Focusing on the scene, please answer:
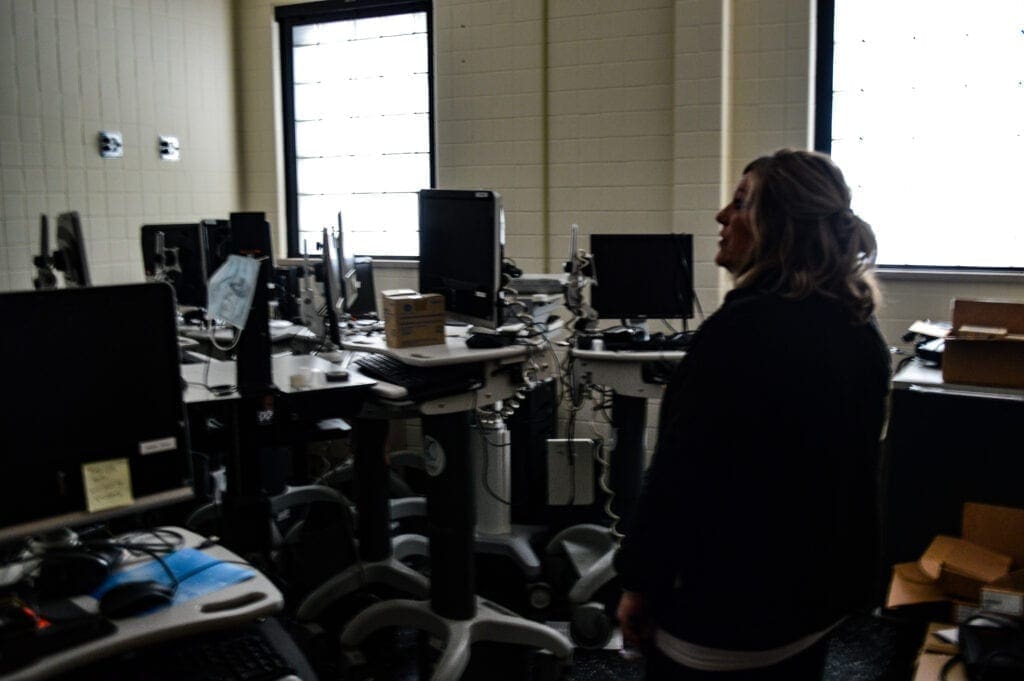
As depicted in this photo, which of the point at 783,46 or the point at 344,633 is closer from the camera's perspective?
the point at 344,633

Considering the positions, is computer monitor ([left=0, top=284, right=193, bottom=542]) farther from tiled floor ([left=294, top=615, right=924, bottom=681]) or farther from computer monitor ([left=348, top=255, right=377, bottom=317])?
computer monitor ([left=348, top=255, right=377, bottom=317])

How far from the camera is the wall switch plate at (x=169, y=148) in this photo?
5.09 meters

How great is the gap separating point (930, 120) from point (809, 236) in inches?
119

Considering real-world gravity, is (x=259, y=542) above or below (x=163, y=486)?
below

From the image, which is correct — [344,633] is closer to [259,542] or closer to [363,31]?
[259,542]

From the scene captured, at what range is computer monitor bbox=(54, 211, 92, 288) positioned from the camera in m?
2.42

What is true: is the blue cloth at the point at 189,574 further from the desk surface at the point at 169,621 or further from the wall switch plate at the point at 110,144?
the wall switch plate at the point at 110,144

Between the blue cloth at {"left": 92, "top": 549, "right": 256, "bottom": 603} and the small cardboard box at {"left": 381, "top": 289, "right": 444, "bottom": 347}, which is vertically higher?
the small cardboard box at {"left": 381, "top": 289, "right": 444, "bottom": 347}

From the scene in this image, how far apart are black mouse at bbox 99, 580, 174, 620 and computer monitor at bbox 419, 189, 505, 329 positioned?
1.61 meters

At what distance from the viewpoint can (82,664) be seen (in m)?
1.45

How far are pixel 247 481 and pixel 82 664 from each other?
4.24 ft

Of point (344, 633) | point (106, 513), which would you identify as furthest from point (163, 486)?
point (344, 633)

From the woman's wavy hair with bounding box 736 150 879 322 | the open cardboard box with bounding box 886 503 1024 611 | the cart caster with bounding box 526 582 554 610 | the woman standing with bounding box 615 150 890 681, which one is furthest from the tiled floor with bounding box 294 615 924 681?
the woman's wavy hair with bounding box 736 150 879 322

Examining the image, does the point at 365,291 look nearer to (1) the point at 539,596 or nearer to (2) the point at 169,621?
(1) the point at 539,596
